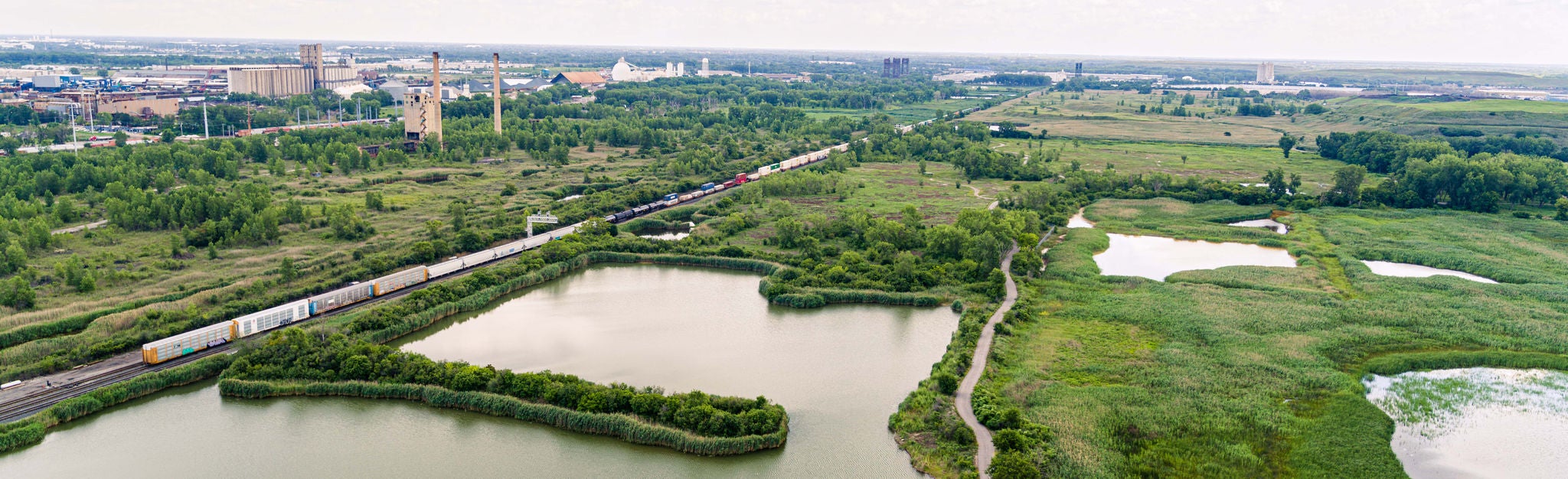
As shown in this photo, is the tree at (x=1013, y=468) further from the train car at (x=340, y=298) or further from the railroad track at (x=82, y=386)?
the train car at (x=340, y=298)

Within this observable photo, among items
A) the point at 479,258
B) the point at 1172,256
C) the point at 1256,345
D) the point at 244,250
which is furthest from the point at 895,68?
the point at 1256,345

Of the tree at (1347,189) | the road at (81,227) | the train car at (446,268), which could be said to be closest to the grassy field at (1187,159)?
the tree at (1347,189)

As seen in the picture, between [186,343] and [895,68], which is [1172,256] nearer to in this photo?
[186,343]

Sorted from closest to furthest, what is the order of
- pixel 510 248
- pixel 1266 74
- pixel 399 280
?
pixel 399 280 → pixel 510 248 → pixel 1266 74

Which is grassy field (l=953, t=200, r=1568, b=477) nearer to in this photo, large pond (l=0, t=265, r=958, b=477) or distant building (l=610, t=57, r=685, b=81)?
large pond (l=0, t=265, r=958, b=477)

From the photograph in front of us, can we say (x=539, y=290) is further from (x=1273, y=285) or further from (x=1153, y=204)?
(x=1153, y=204)
